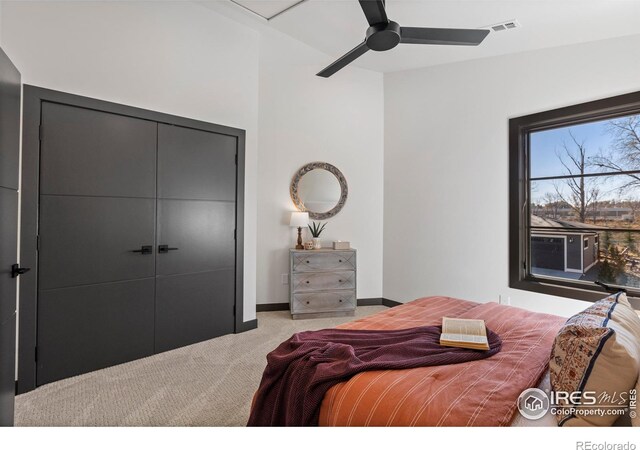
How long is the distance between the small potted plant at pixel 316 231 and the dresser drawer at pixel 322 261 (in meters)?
0.22

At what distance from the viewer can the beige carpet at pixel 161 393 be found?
1.91m

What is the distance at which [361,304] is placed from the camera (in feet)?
14.8

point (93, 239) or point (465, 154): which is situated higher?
point (465, 154)

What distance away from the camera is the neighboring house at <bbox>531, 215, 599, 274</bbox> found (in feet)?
10.2

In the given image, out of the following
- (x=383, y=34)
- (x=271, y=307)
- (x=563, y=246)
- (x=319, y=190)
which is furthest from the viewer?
(x=319, y=190)

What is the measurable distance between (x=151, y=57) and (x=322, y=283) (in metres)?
2.84

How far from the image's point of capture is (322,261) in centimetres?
398

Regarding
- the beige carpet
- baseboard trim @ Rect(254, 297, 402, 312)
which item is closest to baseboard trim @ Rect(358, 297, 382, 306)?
baseboard trim @ Rect(254, 297, 402, 312)

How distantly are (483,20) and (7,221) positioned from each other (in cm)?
383

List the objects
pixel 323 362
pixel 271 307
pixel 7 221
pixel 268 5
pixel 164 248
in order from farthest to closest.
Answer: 1. pixel 271 307
2. pixel 268 5
3. pixel 164 248
4. pixel 7 221
5. pixel 323 362

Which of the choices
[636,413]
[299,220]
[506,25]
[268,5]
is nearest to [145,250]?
[299,220]

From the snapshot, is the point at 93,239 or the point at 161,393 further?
the point at 93,239

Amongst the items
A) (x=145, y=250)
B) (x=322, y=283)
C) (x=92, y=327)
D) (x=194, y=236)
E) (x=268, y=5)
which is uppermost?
(x=268, y=5)

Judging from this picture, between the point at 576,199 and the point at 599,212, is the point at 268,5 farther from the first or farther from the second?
the point at 599,212
